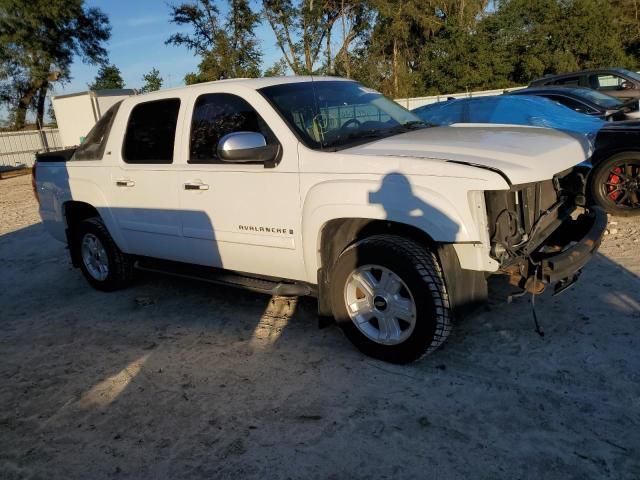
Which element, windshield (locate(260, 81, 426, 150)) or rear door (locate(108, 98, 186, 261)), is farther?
rear door (locate(108, 98, 186, 261))

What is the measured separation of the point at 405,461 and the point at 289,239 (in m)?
1.77

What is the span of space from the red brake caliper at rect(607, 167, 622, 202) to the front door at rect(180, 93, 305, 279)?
14.5ft

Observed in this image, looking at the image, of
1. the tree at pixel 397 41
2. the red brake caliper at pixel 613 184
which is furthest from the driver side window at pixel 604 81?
the tree at pixel 397 41

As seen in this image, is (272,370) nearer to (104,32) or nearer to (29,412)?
(29,412)

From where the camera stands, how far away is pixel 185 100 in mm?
4480

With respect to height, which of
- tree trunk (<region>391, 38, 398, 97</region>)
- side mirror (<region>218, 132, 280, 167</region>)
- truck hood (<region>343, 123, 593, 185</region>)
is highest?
tree trunk (<region>391, 38, 398, 97</region>)

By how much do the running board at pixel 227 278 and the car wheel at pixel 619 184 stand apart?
4307 mm

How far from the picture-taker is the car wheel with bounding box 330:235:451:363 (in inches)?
130

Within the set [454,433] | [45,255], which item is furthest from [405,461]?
[45,255]

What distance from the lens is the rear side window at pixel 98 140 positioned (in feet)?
17.0

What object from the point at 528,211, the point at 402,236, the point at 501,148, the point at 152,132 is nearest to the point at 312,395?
the point at 402,236

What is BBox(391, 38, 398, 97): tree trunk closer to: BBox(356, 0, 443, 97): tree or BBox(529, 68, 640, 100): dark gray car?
BBox(356, 0, 443, 97): tree

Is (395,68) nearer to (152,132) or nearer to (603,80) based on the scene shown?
(603,80)

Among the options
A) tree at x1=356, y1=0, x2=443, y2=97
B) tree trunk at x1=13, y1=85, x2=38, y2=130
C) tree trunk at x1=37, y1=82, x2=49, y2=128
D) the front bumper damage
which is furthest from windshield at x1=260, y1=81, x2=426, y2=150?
tree trunk at x1=13, y1=85, x2=38, y2=130
